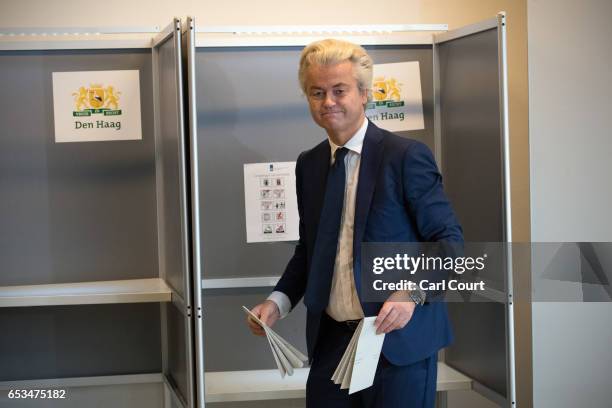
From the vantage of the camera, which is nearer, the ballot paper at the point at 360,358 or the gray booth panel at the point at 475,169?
the ballot paper at the point at 360,358

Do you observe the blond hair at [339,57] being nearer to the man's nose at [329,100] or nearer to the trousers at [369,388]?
the man's nose at [329,100]

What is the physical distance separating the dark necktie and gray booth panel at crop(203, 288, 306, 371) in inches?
48.0

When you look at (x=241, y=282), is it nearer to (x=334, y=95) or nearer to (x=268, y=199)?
(x=268, y=199)

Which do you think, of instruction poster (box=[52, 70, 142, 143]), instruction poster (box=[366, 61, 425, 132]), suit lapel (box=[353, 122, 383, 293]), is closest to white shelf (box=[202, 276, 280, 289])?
instruction poster (box=[52, 70, 142, 143])

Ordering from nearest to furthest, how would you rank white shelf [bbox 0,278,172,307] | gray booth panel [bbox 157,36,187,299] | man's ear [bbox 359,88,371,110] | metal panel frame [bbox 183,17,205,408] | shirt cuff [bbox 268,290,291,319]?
man's ear [bbox 359,88,371,110] → shirt cuff [bbox 268,290,291,319] → metal panel frame [bbox 183,17,205,408] → gray booth panel [bbox 157,36,187,299] → white shelf [bbox 0,278,172,307]

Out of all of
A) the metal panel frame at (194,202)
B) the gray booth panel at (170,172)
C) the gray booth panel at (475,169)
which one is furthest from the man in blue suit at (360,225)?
the gray booth panel at (475,169)

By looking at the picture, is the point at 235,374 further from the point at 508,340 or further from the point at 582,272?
the point at 582,272

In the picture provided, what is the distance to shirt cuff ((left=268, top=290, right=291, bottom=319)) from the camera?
216cm

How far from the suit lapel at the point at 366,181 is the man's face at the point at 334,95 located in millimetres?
73

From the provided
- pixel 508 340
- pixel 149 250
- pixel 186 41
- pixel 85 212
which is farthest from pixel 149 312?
pixel 508 340

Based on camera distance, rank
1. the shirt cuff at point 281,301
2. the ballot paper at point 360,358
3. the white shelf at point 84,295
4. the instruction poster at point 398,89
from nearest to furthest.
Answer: the ballot paper at point 360,358 → the shirt cuff at point 281,301 → the white shelf at point 84,295 → the instruction poster at point 398,89

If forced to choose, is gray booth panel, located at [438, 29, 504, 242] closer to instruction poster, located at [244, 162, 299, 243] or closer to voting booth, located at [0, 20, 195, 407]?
instruction poster, located at [244, 162, 299, 243]

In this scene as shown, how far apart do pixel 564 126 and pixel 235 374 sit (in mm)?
1736

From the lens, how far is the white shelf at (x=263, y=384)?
9.59ft
